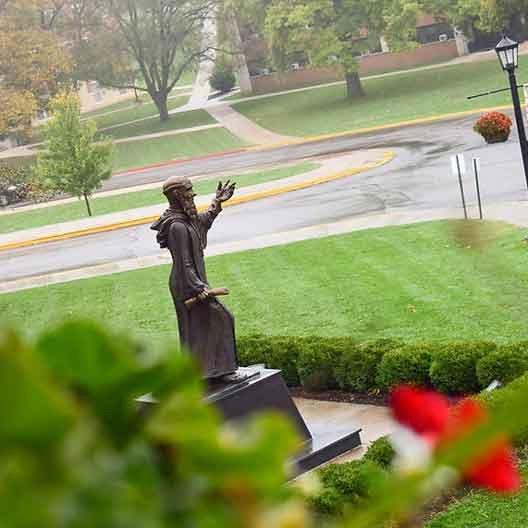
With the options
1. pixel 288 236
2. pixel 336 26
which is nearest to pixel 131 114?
pixel 336 26

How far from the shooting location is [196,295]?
10508mm

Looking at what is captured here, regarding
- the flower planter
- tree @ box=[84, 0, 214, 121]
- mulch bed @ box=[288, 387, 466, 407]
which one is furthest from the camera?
tree @ box=[84, 0, 214, 121]

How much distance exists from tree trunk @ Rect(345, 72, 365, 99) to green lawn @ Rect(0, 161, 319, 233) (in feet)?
62.2

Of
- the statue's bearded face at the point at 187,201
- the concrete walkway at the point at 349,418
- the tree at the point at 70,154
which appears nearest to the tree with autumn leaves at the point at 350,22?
the tree at the point at 70,154

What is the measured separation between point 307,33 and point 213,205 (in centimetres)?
4294

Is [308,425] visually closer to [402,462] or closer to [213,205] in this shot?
[213,205]

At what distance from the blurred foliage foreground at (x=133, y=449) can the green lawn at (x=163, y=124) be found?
58.7 meters

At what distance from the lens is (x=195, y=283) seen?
1048 centimetres

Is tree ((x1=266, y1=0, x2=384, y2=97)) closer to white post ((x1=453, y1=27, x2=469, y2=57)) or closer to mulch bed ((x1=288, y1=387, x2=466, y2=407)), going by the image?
white post ((x1=453, y1=27, x2=469, y2=57))

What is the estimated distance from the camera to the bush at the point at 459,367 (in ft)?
38.5

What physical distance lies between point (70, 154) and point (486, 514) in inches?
999

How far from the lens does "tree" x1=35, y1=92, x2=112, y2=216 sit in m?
31.9

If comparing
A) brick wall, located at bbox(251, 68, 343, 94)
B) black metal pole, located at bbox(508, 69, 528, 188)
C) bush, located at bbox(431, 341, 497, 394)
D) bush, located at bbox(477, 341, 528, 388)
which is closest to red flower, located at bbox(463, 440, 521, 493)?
bush, located at bbox(477, 341, 528, 388)

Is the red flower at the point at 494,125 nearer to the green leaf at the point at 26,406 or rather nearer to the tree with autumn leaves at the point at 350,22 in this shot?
the tree with autumn leaves at the point at 350,22
